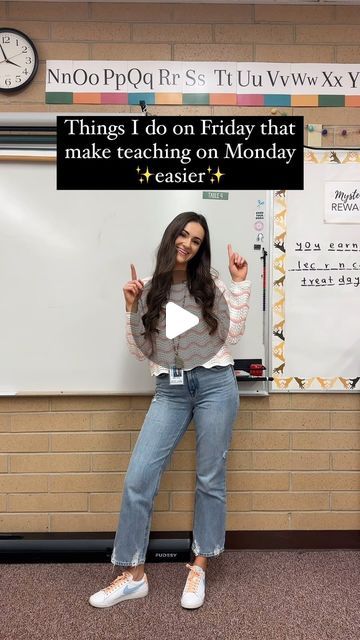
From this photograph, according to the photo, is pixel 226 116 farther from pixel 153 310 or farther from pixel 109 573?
pixel 109 573

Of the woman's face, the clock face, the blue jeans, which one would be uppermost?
the clock face

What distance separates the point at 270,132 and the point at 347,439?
1.47 meters

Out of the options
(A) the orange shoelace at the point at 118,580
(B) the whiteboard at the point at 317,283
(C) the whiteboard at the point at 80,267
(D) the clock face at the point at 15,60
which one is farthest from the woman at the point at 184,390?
(D) the clock face at the point at 15,60

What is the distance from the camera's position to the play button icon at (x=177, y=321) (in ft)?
6.15

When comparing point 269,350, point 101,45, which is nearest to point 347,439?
point 269,350

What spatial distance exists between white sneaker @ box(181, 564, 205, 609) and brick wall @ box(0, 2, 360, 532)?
1.14 ft

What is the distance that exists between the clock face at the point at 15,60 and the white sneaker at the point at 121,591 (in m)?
2.14

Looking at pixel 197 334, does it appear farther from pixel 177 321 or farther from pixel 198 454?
pixel 198 454

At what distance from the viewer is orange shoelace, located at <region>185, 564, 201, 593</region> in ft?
6.07

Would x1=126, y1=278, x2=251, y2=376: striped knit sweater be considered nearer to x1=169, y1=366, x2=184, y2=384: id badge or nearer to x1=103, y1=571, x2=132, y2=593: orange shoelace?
x1=169, y1=366, x2=184, y2=384: id badge

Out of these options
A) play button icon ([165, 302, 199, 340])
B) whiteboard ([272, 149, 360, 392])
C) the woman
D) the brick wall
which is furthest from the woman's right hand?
whiteboard ([272, 149, 360, 392])

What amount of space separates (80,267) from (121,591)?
1.35 metres

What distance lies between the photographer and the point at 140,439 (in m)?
1.89

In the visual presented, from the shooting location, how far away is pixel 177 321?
1875 mm
